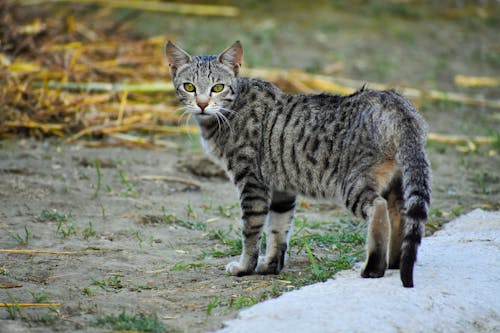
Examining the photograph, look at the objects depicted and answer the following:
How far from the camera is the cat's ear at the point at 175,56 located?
571cm

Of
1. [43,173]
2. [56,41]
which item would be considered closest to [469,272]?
[43,173]

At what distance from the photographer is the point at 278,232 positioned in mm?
5320

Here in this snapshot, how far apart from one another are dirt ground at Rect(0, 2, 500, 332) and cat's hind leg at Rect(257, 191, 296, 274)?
4.1 inches

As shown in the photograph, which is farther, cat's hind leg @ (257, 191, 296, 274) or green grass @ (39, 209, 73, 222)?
green grass @ (39, 209, 73, 222)

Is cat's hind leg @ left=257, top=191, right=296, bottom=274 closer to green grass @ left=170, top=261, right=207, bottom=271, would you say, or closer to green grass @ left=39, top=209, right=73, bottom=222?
green grass @ left=170, top=261, right=207, bottom=271

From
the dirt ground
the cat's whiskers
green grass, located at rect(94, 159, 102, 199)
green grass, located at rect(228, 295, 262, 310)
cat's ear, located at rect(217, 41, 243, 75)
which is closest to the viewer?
green grass, located at rect(228, 295, 262, 310)

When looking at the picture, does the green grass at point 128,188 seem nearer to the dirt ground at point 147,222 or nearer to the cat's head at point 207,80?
the dirt ground at point 147,222

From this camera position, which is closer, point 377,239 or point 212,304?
point 212,304

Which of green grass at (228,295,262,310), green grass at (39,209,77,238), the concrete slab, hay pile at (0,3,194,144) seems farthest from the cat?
hay pile at (0,3,194,144)

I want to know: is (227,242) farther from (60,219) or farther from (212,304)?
(212,304)

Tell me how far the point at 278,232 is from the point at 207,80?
1178mm

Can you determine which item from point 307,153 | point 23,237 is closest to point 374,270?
point 307,153

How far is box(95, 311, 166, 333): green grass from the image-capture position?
3.88 meters

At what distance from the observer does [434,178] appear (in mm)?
7395
